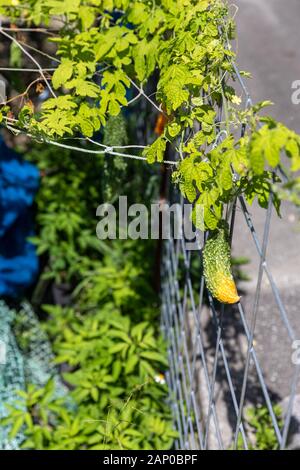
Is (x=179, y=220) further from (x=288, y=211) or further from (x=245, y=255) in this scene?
(x=288, y=211)

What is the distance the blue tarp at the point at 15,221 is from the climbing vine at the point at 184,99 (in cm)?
105

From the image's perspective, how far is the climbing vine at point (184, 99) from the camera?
1.81 metres

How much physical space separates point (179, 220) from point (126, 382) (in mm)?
886

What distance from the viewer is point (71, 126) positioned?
93.3 inches

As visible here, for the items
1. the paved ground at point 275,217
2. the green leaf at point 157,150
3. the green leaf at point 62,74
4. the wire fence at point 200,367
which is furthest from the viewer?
the paved ground at point 275,217

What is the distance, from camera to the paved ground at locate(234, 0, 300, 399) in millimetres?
3525

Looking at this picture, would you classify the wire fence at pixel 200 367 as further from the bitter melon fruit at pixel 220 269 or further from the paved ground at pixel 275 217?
the bitter melon fruit at pixel 220 269

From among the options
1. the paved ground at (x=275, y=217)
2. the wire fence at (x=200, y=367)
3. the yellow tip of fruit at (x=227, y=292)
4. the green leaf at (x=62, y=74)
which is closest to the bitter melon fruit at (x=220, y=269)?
the yellow tip of fruit at (x=227, y=292)

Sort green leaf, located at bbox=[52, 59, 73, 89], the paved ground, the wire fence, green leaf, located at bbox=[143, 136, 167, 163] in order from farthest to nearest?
the paved ground → the wire fence → green leaf, located at bbox=[52, 59, 73, 89] → green leaf, located at bbox=[143, 136, 167, 163]

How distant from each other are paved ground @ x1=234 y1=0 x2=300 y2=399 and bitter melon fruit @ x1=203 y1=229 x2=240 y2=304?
0.27 meters

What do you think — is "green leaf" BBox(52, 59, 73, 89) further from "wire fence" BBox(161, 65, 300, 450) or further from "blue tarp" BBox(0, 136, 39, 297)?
"blue tarp" BBox(0, 136, 39, 297)

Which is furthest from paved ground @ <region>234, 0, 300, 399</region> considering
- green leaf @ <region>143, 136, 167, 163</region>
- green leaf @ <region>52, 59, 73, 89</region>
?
green leaf @ <region>52, 59, 73, 89</region>

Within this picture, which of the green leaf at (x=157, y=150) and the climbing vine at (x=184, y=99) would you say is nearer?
the climbing vine at (x=184, y=99)
